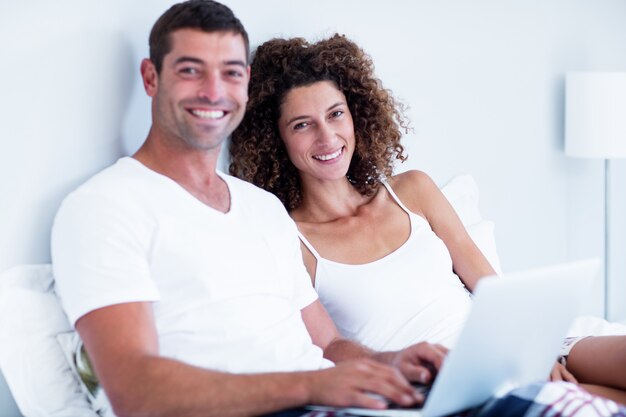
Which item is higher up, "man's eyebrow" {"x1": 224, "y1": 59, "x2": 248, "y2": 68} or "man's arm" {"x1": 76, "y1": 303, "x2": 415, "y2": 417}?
"man's eyebrow" {"x1": 224, "y1": 59, "x2": 248, "y2": 68}

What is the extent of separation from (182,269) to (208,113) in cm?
30

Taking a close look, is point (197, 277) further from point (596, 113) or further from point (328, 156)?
point (596, 113)

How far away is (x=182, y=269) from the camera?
56.5 inches

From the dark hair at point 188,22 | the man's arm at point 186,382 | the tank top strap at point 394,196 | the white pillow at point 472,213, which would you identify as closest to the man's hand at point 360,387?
the man's arm at point 186,382

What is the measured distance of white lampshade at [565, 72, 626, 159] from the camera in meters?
2.84

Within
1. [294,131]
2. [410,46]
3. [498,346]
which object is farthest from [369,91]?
[498,346]

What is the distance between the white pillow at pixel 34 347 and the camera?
4.74 ft

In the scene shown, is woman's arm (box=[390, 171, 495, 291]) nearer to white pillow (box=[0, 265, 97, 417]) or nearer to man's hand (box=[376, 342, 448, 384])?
man's hand (box=[376, 342, 448, 384])

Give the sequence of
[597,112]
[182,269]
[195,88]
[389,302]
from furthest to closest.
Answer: [597,112] → [389,302] → [195,88] → [182,269]

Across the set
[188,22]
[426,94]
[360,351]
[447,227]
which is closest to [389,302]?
[360,351]

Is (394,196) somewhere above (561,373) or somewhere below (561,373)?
above

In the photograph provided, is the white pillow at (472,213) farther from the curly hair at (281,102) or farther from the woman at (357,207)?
the curly hair at (281,102)

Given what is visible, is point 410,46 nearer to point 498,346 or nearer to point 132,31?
point 132,31

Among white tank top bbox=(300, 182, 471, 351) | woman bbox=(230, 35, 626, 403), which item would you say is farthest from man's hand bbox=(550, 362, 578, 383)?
white tank top bbox=(300, 182, 471, 351)
